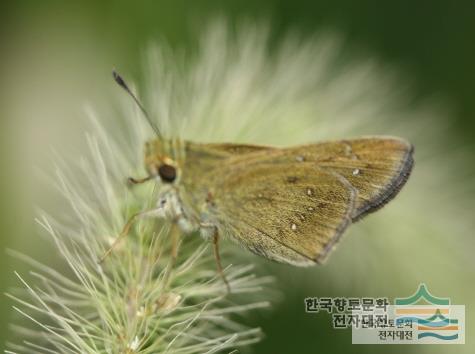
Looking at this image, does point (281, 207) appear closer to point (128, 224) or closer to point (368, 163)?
point (368, 163)

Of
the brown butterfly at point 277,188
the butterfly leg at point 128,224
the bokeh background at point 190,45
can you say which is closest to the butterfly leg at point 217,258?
the brown butterfly at point 277,188

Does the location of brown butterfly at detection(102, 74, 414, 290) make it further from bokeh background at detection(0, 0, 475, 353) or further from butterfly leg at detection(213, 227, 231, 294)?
bokeh background at detection(0, 0, 475, 353)

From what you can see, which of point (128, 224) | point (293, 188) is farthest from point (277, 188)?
point (128, 224)

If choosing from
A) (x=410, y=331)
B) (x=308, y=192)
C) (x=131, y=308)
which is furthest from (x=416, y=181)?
(x=131, y=308)

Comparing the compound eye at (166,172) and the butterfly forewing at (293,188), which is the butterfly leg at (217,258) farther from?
the compound eye at (166,172)

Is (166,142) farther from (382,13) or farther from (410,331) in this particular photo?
(382,13)

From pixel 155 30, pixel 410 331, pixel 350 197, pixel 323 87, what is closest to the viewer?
pixel 350 197

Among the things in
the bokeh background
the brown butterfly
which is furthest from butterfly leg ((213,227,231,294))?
the bokeh background
